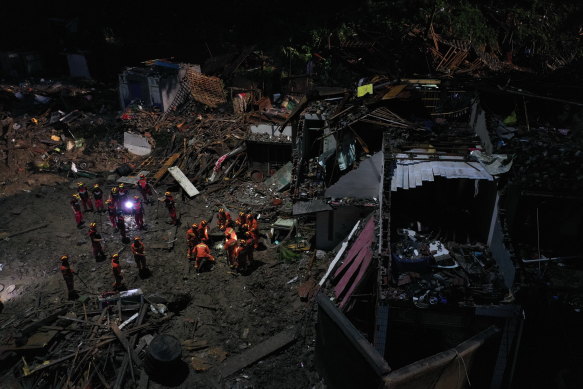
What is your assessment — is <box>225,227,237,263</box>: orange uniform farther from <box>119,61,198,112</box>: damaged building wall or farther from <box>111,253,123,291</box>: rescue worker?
<box>119,61,198,112</box>: damaged building wall

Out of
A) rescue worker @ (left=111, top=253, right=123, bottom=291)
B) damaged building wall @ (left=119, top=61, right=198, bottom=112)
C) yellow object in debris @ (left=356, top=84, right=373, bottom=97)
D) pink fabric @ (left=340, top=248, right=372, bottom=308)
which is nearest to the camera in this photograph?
pink fabric @ (left=340, top=248, right=372, bottom=308)

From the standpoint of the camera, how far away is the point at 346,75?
66.3ft

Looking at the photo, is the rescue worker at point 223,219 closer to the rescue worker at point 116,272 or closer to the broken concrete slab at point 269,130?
the rescue worker at point 116,272

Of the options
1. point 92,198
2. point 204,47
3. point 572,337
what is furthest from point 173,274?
point 204,47

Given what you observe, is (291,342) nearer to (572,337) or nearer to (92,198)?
(572,337)

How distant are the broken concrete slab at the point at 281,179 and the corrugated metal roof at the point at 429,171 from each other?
7126mm

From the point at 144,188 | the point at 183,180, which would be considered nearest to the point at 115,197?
the point at 144,188

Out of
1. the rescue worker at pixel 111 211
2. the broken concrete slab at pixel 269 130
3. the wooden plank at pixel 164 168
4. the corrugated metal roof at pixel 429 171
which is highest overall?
the corrugated metal roof at pixel 429 171

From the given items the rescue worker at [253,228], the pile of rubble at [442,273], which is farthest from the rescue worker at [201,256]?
the pile of rubble at [442,273]

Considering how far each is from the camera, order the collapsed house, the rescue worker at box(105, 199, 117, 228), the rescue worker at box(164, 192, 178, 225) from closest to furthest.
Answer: the collapsed house < the rescue worker at box(105, 199, 117, 228) < the rescue worker at box(164, 192, 178, 225)

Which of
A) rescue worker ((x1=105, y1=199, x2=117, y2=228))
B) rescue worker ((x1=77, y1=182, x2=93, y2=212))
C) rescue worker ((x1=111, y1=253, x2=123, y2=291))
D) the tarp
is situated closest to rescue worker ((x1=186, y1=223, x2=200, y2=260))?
rescue worker ((x1=111, y1=253, x2=123, y2=291))

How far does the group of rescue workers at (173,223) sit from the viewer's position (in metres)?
11.9

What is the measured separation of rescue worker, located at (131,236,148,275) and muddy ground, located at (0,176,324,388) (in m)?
0.38

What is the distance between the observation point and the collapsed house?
276 inches
